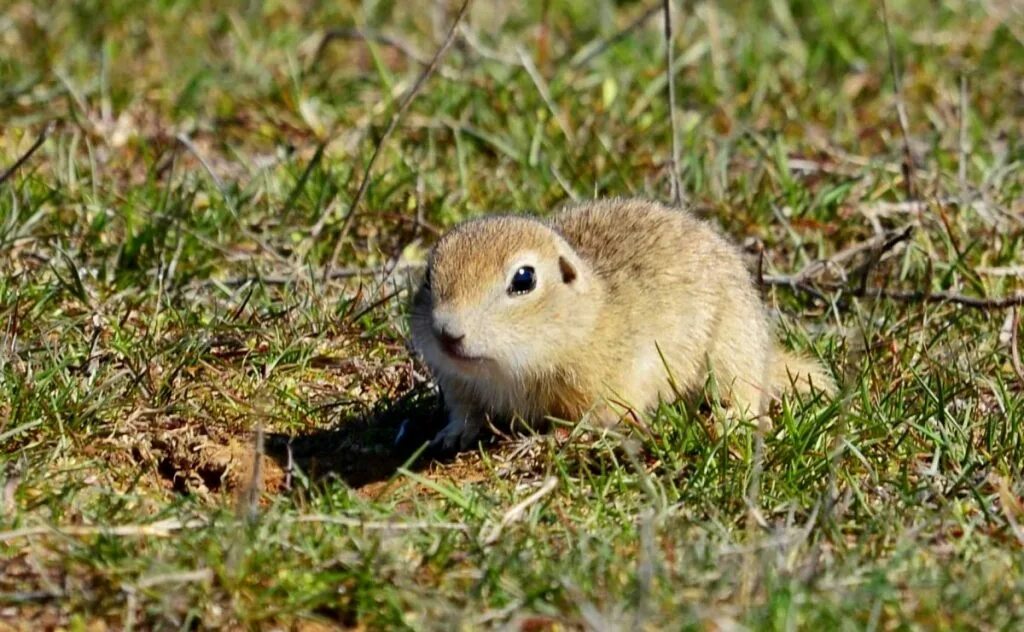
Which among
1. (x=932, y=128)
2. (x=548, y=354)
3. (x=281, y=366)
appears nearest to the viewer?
(x=548, y=354)

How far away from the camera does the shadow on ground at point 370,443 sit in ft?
16.6

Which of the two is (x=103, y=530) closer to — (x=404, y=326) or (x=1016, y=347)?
(x=404, y=326)

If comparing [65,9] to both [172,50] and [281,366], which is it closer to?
[172,50]

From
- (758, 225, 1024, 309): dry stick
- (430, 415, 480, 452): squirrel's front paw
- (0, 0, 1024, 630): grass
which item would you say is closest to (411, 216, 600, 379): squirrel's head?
(430, 415, 480, 452): squirrel's front paw

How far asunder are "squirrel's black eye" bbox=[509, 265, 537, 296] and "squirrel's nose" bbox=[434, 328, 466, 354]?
31 centimetres

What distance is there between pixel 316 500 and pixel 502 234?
106 cm

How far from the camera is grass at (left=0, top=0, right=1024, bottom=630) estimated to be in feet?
12.9

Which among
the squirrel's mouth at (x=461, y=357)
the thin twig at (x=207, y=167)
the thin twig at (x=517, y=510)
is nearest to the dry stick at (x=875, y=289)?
the squirrel's mouth at (x=461, y=357)

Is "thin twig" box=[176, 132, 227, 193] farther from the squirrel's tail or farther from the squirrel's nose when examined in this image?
the squirrel's tail

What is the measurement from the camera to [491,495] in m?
4.55

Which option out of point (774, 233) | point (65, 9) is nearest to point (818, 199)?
point (774, 233)

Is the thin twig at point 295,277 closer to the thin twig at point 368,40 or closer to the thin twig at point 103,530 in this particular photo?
the thin twig at point 103,530

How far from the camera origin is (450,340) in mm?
4660

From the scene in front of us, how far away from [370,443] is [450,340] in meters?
0.72
